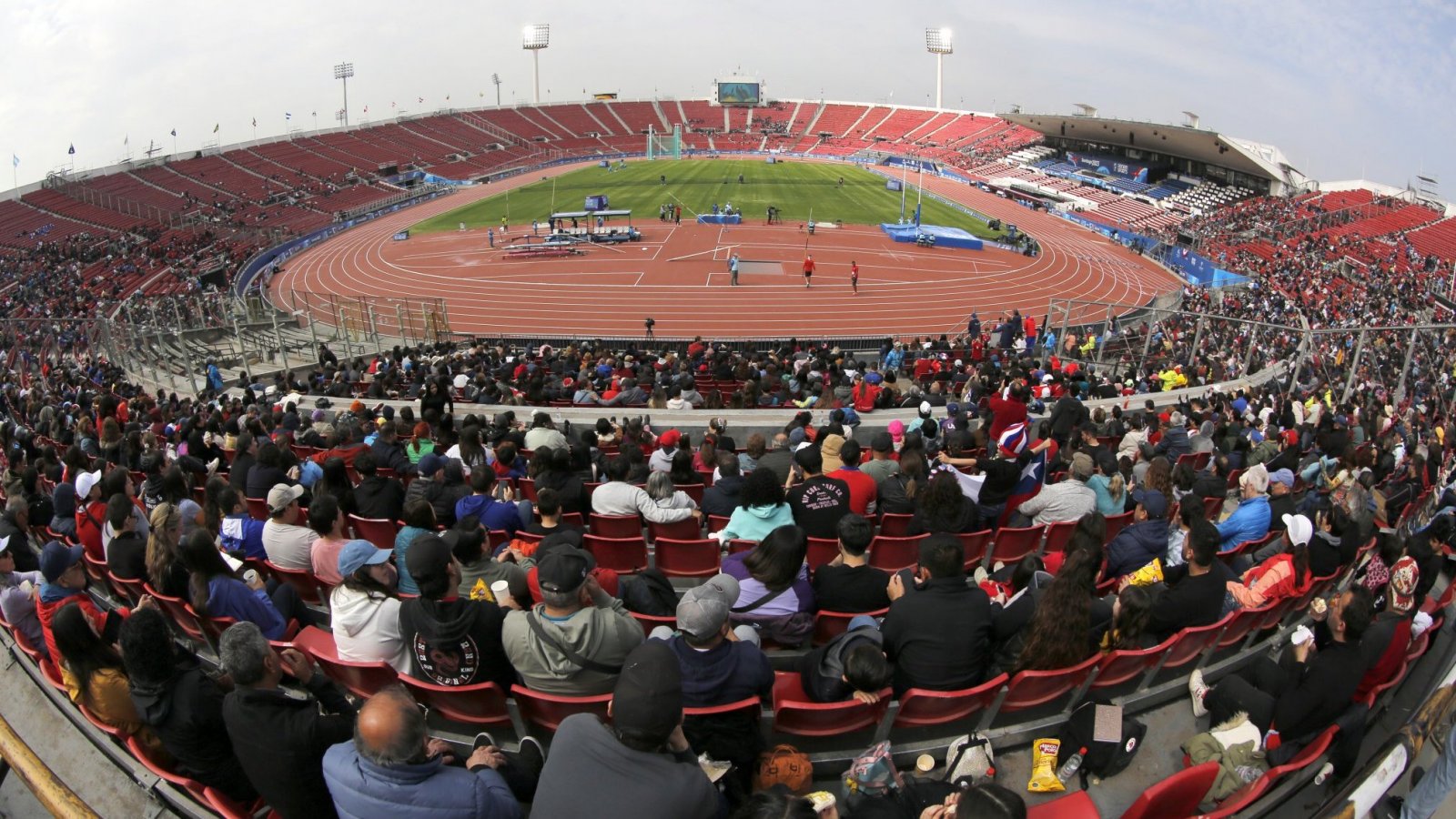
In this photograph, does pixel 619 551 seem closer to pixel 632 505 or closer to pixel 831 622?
pixel 632 505

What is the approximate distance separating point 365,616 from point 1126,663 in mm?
4910

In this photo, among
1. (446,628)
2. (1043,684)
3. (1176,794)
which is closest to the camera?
(1176,794)

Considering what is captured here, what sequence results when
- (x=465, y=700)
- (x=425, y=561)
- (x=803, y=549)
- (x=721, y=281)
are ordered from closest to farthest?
(x=425, y=561) < (x=465, y=700) < (x=803, y=549) < (x=721, y=281)

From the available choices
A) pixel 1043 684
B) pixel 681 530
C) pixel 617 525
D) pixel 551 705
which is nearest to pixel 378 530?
pixel 617 525

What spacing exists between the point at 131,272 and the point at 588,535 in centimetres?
4665

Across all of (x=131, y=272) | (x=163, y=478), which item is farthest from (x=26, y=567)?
(x=131, y=272)

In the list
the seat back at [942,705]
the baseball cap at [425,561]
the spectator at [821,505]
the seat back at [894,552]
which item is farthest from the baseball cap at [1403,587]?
the baseball cap at [425,561]

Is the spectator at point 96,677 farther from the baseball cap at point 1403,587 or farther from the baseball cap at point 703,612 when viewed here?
the baseball cap at point 1403,587

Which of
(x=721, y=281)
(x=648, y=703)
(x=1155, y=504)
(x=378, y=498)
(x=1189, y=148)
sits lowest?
(x=378, y=498)

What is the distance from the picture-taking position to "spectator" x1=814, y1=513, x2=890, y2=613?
17.1 ft

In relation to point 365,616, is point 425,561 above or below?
above

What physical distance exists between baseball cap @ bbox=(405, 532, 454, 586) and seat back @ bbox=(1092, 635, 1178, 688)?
4101 millimetres

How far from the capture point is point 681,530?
6.93 meters

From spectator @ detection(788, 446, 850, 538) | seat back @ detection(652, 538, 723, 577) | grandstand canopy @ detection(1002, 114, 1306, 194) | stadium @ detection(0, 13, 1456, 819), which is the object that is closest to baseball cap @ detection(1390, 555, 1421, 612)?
stadium @ detection(0, 13, 1456, 819)
